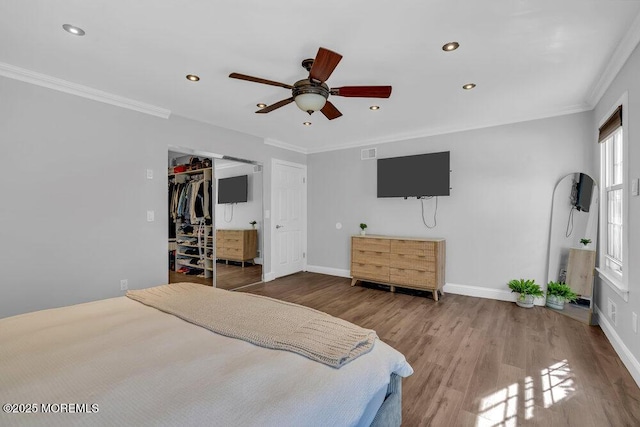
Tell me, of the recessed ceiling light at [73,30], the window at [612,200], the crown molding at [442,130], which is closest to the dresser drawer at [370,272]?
the crown molding at [442,130]

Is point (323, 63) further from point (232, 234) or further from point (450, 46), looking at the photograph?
point (232, 234)

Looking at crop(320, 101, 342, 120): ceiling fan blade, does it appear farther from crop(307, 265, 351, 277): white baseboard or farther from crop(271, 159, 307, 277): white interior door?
crop(307, 265, 351, 277): white baseboard

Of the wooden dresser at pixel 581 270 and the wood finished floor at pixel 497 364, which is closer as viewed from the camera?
the wood finished floor at pixel 497 364

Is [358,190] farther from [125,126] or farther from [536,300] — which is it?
[125,126]

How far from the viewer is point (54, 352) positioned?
1.20 meters

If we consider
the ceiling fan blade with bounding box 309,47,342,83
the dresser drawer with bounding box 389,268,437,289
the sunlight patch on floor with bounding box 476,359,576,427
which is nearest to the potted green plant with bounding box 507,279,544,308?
the dresser drawer with bounding box 389,268,437,289

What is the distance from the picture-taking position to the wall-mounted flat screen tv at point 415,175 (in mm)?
4191

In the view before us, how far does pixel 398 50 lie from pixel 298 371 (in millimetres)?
2317

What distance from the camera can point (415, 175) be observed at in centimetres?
440

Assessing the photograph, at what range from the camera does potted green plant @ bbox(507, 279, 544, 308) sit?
356cm

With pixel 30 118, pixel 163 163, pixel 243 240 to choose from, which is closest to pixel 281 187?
pixel 243 240

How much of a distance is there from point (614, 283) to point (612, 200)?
92 centimetres

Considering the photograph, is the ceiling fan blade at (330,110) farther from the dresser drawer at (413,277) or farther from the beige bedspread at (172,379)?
the dresser drawer at (413,277)

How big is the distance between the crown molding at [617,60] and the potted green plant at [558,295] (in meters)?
2.14
